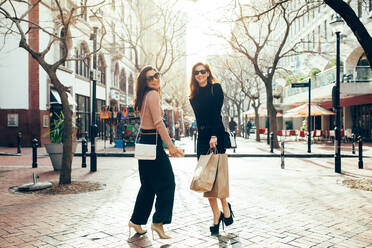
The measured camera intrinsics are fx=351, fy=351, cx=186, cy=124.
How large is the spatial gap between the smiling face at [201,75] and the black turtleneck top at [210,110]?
0.08 metres

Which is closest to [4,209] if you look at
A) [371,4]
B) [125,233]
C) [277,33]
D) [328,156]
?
[125,233]

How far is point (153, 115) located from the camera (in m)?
3.91

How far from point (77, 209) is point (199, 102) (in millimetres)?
2756

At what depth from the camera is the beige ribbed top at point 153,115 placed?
3891mm

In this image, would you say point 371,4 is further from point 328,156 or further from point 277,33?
point 277,33

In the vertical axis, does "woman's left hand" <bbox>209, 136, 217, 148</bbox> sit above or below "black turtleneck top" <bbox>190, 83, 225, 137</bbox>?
below

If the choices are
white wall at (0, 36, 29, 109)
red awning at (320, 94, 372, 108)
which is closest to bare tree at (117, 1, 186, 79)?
white wall at (0, 36, 29, 109)

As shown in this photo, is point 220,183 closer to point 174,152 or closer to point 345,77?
point 174,152

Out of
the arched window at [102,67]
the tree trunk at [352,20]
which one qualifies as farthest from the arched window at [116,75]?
the tree trunk at [352,20]

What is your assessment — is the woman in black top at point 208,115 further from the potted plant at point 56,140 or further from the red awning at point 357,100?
the red awning at point 357,100

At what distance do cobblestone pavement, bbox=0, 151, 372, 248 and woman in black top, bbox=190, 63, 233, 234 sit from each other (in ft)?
1.10

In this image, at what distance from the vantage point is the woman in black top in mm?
4148

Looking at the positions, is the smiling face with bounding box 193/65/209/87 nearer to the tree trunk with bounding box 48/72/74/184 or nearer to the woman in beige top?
the woman in beige top

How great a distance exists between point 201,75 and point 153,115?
2.72 feet
